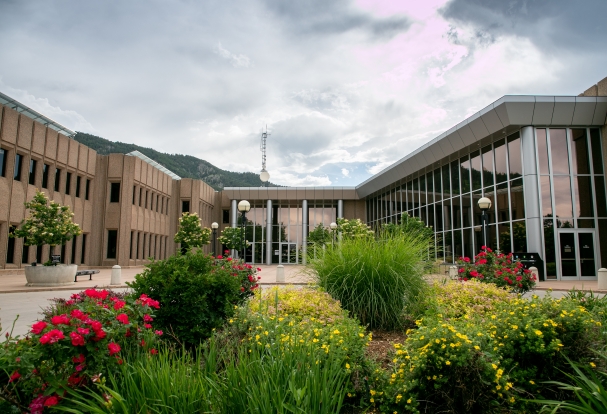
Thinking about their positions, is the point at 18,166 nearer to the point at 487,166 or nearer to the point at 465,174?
the point at 465,174

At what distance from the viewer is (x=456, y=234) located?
2712 centimetres

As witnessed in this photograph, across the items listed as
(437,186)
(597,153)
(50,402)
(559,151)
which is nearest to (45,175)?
(437,186)

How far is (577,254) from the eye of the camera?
20.9 metres

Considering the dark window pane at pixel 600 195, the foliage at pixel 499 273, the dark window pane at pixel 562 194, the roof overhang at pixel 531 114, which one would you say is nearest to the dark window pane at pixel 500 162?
the roof overhang at pixel 531 114

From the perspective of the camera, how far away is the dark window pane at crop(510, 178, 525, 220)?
21.5m

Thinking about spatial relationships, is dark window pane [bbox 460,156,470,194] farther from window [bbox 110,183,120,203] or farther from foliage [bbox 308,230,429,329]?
window [bbox 110,183,120,203]

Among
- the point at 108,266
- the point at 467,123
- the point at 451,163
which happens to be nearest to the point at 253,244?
the point at 108,266

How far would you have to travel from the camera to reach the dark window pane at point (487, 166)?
2398cm

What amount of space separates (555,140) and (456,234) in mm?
8042

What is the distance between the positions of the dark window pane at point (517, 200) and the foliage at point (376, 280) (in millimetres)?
17221

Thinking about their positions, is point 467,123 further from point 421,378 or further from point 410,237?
point 421,378

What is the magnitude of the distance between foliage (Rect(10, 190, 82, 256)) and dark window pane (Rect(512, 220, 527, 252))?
2117cm

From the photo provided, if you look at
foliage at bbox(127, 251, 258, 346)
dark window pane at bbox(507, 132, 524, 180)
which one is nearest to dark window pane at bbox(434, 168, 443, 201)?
dark window pane at bbox(507, 132, 524, 180)

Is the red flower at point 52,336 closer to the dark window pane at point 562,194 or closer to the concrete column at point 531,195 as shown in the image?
the concrete column at point 531,195
